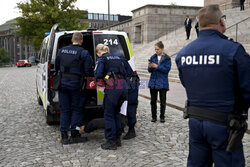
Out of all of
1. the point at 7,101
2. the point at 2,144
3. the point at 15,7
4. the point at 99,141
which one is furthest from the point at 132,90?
the point at 15,7

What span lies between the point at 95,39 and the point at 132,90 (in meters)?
1.43

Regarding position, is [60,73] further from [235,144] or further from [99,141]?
[235,144]

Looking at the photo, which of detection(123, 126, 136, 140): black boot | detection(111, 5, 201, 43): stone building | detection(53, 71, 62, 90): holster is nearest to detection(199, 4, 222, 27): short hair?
detection(53, 71, 62, 90): holster

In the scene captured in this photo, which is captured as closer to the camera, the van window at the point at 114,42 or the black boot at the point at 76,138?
the black boot at the point at 76,138

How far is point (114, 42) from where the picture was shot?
5.88 metres

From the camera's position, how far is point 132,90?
5219mm

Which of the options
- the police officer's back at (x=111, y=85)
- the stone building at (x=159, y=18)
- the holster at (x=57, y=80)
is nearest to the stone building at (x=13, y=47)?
the stone building at (x=159, y=18)

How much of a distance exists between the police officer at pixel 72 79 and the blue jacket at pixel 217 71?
9.18ft

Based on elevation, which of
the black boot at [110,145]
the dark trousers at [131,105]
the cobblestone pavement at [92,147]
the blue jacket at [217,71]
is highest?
the blue jacket at [217,71]

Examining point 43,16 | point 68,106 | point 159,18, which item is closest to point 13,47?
point 43,16

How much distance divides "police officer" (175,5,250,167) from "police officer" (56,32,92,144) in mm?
2758

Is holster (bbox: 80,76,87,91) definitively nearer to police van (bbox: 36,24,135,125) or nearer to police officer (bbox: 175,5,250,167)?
police van (bbox: 36,24,135,125)

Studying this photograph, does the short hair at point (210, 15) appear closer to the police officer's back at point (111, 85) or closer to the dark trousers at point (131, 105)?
the police officer's back at point (111, 85)

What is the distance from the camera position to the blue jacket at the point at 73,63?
4.83 m
